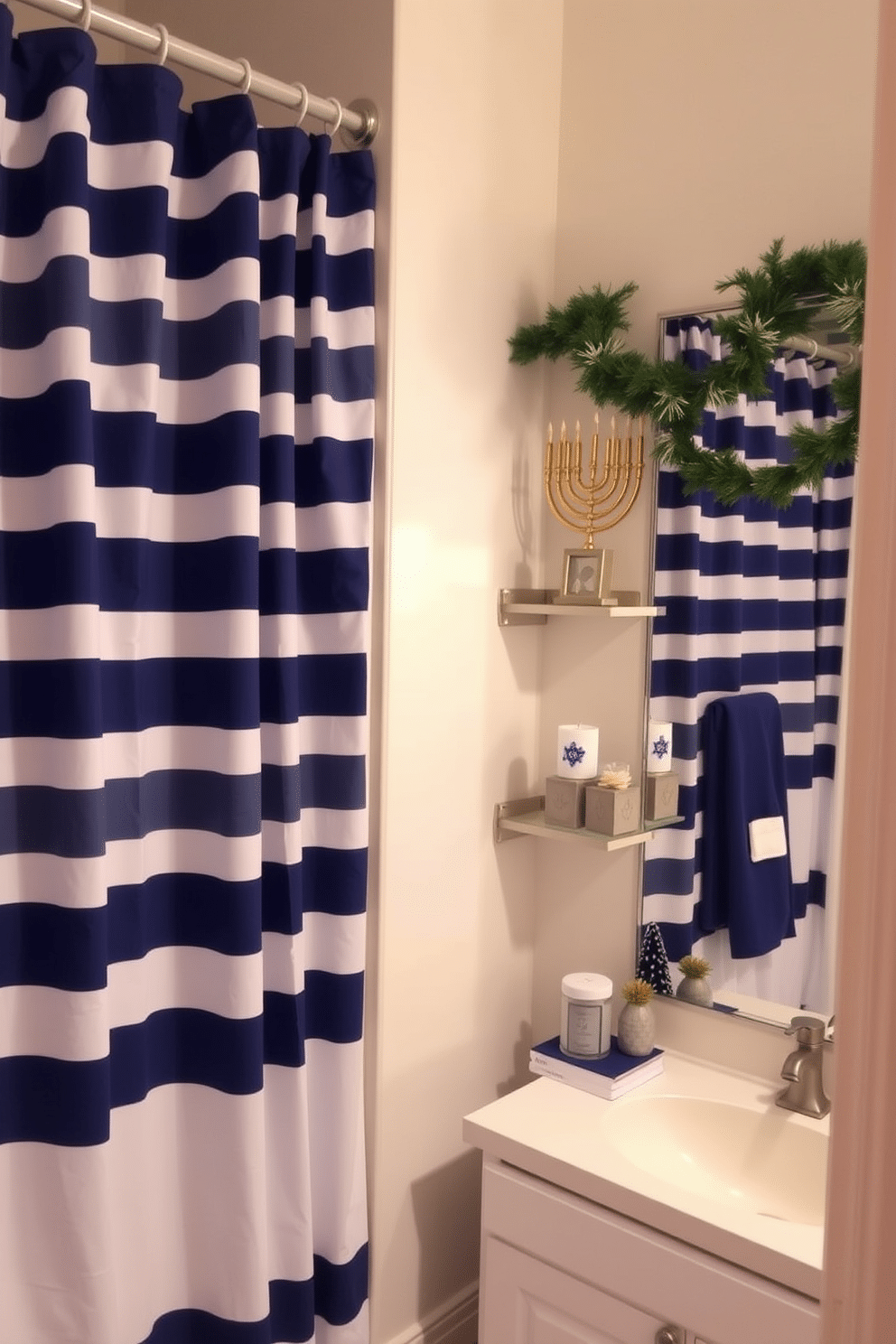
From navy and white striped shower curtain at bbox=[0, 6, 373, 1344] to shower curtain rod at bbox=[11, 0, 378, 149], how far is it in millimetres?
38

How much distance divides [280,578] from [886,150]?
52.7 inches

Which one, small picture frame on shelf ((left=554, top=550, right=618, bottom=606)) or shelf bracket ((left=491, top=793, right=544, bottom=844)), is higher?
small picture frame on shelf ((left=554, top=550, right=618, bottom=606))

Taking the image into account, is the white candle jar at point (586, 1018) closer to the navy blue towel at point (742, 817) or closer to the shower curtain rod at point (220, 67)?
the navy blue towel at point (742, 817)

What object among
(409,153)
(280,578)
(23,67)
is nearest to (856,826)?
(280,578)

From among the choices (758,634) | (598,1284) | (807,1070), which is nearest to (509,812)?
(758,634)

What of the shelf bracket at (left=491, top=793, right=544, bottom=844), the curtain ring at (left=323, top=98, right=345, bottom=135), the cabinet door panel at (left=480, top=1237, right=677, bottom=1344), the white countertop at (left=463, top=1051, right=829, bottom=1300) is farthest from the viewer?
the shelf bracket at (left=491, top=793, right=544, bottom=844)

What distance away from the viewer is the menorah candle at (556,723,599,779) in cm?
191

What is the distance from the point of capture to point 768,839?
179 cm

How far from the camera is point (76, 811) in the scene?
142cm

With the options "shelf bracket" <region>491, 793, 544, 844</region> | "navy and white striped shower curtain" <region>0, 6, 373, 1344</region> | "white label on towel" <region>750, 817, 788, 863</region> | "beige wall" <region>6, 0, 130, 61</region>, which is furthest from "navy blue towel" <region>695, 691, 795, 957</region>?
"beige wall" <region>6, 0, 130, 61</region>

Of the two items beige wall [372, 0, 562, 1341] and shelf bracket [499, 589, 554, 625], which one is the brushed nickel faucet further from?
shelf bracket [499, 589, 554, 625]

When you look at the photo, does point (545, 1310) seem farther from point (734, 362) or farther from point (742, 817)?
point (734, 362)

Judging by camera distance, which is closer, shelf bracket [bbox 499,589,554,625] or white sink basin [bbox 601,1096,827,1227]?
white sink basin [bbox 601,1096,827,1227]

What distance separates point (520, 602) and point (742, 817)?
0.56 meters
